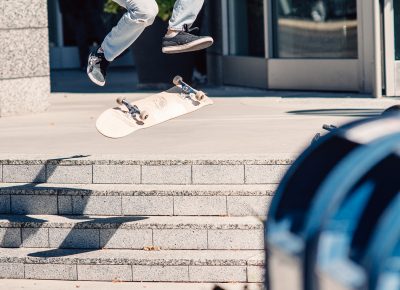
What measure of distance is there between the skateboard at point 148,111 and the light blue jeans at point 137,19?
43 centimetres

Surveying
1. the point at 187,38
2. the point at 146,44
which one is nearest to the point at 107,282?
the point at 187,38

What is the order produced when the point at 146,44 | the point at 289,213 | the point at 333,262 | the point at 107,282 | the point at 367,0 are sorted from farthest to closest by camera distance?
the point at 146,44 < the point at 367,0 < the point at 107,282 < the point at 289,213 < the point at 333,262

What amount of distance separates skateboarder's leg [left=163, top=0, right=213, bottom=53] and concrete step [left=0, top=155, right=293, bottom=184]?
33.0 inches

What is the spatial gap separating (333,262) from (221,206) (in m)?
5.28

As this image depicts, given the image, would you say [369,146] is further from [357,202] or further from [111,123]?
[111,123]

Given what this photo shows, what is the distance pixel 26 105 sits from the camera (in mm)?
13680

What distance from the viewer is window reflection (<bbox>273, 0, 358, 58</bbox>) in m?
15.2

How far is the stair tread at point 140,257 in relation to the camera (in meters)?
8.02

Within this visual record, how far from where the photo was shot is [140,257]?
26.9ft

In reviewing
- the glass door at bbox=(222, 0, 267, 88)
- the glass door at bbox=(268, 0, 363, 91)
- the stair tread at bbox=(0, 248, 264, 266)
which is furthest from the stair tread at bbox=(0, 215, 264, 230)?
the glass door at bbox=(222, 0, 267, 88)

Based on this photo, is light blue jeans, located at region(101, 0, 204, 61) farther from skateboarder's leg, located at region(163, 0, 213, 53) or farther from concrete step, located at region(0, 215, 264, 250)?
concrete step, located at region(0, 215, 264, 250)

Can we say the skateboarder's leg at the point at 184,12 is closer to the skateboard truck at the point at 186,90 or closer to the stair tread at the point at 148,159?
the skateboard truck at the point at 186,90

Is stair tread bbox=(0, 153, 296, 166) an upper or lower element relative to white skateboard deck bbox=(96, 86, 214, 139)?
lower

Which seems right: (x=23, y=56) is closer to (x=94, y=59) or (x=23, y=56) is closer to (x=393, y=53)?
(x=393, y=53)
